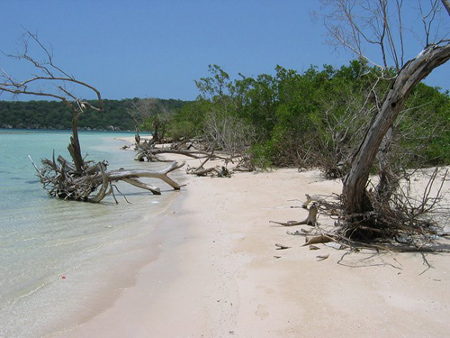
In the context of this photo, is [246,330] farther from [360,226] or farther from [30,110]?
[30,110]

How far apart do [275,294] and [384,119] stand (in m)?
2.26

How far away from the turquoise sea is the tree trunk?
287 centimetres

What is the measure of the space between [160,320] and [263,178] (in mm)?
9753

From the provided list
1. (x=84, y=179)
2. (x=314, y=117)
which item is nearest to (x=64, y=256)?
(x=84, y=179)

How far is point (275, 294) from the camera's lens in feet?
12.5

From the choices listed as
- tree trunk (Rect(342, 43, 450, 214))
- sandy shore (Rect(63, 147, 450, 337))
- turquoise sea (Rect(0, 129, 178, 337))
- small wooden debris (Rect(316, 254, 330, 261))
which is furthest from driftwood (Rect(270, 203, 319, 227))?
turquoise sea (Rect(0, 129, 178, 337))

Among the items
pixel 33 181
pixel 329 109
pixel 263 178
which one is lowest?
pixel 33 181

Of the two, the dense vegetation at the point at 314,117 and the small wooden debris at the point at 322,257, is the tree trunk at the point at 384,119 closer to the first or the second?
the small wooden debris at the point at 322,257

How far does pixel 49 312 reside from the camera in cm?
389

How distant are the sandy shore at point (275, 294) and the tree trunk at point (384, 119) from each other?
0.74m

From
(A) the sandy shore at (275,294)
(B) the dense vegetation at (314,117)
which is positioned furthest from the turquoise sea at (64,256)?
(B) the dense vegetation at (314,117)

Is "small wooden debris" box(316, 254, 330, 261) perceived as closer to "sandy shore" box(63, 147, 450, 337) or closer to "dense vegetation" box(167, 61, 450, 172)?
"sandy shore" box(63, 147, 450, 337)

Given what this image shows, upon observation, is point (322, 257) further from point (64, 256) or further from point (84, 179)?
point (84, 179)

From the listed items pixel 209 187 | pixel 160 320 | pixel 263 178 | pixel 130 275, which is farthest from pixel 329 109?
pixel 160 320
